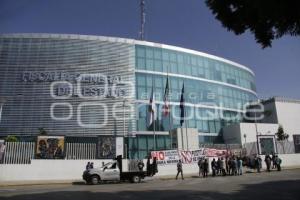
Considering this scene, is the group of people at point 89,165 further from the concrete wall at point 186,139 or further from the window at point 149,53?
the window at point 149,53

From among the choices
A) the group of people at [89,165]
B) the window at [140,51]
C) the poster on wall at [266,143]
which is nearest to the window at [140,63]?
the window at [140,51]

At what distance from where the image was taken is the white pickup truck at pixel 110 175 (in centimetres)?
2544

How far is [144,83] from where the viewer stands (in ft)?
181

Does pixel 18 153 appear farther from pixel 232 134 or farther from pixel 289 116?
pixel 289 116

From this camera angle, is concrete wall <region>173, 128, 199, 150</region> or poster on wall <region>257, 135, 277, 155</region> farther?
poster on wall <region>257, 135, 277, 155</region>

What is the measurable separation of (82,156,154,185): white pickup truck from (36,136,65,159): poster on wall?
18.7ft

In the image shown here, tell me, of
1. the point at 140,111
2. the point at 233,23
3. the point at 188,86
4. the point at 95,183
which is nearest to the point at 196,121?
the point at 188,86

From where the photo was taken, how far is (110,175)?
2583 centimetres

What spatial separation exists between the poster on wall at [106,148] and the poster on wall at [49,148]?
11.0 ft

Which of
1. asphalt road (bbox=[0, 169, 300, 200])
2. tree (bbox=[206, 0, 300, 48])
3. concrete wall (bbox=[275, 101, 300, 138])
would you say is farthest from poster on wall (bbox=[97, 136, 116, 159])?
concrete wall (bbox=[275, 101, 300, 138])

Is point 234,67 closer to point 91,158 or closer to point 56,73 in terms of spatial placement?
point 56,73

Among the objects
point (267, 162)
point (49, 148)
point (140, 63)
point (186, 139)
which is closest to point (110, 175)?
point (49, 148)

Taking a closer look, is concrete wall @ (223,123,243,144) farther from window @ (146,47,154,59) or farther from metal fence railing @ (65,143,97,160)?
metal fence railing @ (65,143,97,160)

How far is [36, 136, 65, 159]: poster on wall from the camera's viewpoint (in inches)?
1188
